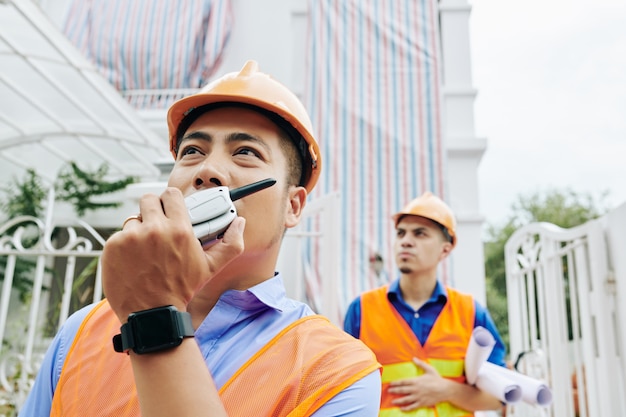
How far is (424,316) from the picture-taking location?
2941 millimetres

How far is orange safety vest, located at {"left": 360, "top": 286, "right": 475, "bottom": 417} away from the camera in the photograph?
2688mm

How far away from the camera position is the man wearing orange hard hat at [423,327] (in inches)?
103

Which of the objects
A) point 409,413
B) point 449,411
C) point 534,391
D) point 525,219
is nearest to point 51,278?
point 409,413

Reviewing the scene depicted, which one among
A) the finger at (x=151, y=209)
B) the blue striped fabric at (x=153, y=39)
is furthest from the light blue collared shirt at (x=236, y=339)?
the blue striped fabric at (x=153, y=39)

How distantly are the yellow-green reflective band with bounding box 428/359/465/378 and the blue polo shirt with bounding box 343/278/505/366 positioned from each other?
0.15m

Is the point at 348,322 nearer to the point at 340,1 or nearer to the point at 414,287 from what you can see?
the point at 414,287

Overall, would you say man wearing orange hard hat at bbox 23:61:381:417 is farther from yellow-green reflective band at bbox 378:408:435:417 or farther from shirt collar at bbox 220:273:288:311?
yellow-green reflective band at bbox 378:408:435:417

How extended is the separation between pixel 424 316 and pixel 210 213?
2.35 m

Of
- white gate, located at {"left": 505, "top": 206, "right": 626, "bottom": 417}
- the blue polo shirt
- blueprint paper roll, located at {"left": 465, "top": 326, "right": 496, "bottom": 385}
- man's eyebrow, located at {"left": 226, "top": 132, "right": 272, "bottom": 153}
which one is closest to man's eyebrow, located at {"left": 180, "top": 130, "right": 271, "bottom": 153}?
man's eyebrow, located at {"left": 226, "top": 132, "right": 272, "bottom": 153}

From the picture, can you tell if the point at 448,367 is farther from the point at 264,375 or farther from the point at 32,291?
the point at 32,291

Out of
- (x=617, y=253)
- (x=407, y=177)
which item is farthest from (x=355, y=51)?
(x=617, y=253)

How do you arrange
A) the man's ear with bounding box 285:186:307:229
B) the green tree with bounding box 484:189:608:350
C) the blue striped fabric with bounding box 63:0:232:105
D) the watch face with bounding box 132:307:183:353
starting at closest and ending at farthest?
the watch face with bounding box 132:307:183:353, the man's ear with bounding box 285:186:307:229, the blue striped fabric with bounding box 63:0:232:105, the green tree with bounding box 484:189:608:350

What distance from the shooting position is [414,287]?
10.1 ft

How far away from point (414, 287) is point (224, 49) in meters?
5.09
